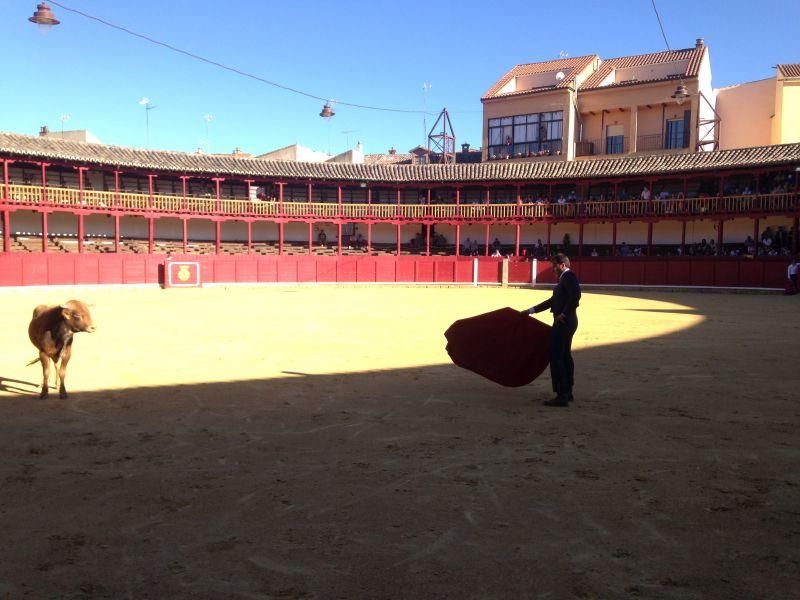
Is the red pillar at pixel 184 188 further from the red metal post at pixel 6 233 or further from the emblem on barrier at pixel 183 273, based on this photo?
the red metal post at pixel 6 233

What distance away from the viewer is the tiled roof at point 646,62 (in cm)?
3669

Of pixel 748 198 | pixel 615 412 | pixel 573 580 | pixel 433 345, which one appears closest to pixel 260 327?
pixel 433 345

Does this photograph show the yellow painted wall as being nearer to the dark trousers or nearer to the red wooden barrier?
the red wooden barrier

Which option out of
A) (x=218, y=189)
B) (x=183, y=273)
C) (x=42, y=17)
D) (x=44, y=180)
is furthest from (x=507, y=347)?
(x=218, y=189)

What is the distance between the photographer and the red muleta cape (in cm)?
688

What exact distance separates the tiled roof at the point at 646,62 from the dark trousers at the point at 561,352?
35.2m

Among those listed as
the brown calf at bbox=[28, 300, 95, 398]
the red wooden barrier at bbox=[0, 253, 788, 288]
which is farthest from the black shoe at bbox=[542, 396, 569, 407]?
the red wooden barrier at bbox=[0, 253, 788, 288]

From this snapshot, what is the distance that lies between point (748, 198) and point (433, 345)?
23.7m

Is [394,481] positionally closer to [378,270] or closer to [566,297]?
[566,297]

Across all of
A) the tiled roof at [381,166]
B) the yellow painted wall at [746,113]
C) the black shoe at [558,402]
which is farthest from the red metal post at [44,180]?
the yellow painted wall at [746,113]

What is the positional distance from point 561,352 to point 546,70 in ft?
135

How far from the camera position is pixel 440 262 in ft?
112

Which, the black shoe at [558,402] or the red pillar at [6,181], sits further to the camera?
the red pillar at [6,181]

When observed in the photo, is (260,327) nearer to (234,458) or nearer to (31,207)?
(234,458)
